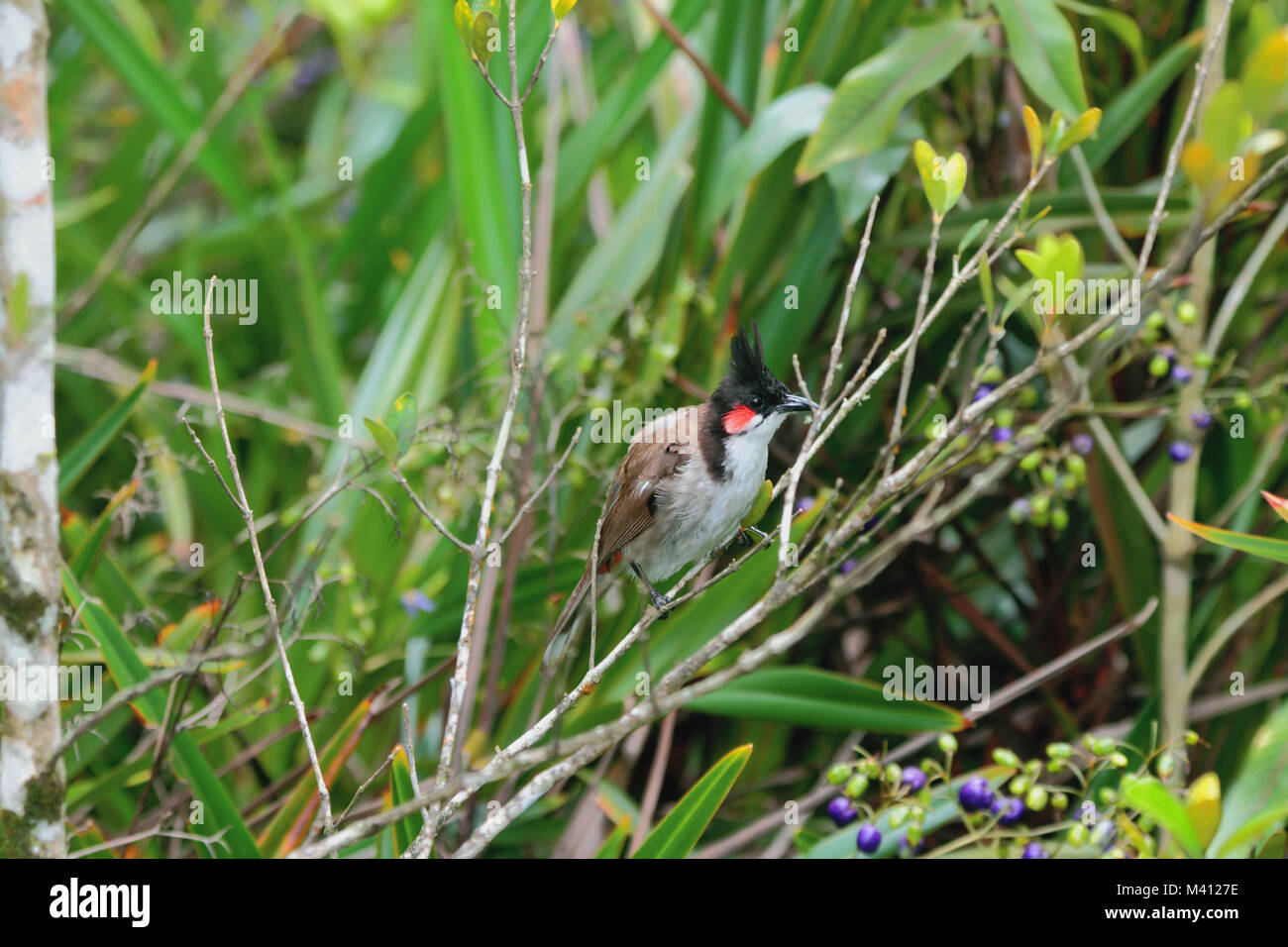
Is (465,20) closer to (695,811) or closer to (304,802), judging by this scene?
(695,811)

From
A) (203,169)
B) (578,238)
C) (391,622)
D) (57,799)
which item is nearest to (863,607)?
(391,622)

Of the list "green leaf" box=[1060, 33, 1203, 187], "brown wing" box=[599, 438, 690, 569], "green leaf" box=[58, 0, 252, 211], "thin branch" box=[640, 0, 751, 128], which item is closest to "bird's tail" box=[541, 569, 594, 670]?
"brown wing" box=[599, 438, 690, 569]

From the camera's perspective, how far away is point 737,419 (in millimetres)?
1604

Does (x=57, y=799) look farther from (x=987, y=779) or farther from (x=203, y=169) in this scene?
(x=203, y=169)

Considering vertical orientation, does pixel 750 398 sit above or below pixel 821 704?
above

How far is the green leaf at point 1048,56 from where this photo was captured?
5.31 feet

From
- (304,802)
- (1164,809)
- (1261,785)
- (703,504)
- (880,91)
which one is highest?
(880,91)

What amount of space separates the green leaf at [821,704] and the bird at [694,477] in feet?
0.65

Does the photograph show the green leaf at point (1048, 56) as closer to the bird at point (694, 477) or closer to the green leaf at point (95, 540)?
the bird at point (694, 477)

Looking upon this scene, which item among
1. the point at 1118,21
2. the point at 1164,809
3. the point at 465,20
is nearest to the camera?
the point at 1164,809

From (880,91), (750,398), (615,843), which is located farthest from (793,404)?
(615,843)

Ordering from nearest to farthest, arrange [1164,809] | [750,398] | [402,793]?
[1164,809] → [402,793] → [750,398]

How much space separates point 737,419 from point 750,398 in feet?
0.18
